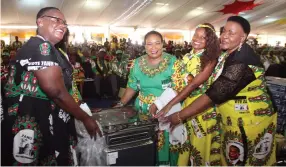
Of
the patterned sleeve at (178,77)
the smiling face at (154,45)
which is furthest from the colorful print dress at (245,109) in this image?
the smiling face at (154,45)

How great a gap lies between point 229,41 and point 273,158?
3.63 ft

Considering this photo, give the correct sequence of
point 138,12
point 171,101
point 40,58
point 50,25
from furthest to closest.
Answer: point 138,12, point 171,101, point 50,25, point 40,58

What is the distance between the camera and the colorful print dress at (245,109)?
173 centimetres

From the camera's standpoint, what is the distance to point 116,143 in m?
1.39

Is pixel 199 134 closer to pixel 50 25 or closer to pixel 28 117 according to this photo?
pixel 28 117

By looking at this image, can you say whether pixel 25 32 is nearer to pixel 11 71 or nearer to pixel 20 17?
pixel 20 17

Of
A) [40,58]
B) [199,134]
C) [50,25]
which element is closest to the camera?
[40,58]

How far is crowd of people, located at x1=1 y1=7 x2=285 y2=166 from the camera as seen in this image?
61.4 inches

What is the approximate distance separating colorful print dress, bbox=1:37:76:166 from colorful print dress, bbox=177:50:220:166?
1291mm

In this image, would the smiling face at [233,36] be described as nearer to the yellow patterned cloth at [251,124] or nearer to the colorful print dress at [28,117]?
the yellow patterned cloth at [251,124]

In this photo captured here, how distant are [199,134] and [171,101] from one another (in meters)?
0.47

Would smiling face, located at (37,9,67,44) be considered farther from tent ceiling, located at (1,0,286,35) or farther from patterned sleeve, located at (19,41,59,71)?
tent ceiling, located at (1,0,286,35)

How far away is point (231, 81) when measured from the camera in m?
1.72

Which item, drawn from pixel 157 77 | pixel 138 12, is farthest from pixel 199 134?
pixel 138 12
